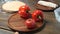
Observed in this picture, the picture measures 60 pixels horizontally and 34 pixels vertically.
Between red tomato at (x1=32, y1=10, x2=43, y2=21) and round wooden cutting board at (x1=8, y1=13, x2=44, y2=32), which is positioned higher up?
red tomato at (x1=32, y1=10, x2=43, y2=21)

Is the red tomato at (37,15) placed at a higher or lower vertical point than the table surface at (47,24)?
higher

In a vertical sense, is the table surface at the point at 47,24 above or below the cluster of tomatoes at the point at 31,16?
below

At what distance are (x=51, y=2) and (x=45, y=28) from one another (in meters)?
0.33

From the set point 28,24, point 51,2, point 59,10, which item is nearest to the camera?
point 28,24

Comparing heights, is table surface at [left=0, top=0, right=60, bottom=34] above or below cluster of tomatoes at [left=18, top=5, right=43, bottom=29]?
below

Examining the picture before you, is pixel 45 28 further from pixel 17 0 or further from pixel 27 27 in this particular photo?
pixel 17 0

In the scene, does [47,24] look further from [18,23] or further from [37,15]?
[18,23]

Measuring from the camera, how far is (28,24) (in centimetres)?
91

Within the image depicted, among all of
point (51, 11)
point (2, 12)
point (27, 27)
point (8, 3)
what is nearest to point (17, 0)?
point (8, 3)

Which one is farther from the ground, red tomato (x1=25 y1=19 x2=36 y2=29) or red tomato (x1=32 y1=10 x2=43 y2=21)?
red tomato (x1=32 y1=10 x2=43 y2=21)

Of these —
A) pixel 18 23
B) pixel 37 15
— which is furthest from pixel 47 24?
pixel 18 23

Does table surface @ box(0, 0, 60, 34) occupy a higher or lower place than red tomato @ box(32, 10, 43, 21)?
lower

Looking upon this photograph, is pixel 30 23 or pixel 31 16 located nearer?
pixel 30 23

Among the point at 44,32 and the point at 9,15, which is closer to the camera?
the point at 44,32
